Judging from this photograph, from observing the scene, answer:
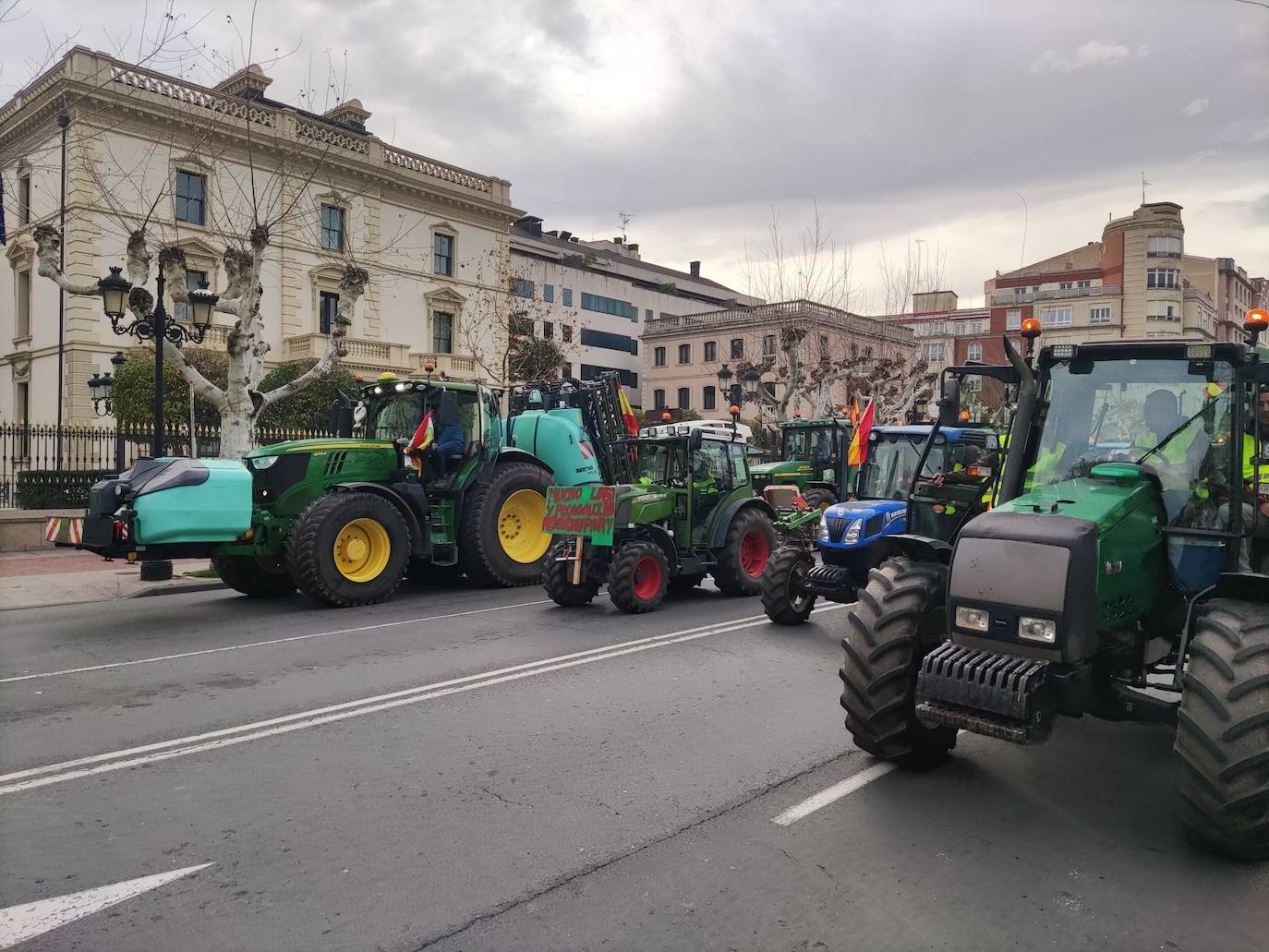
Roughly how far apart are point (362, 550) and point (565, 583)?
2637mm

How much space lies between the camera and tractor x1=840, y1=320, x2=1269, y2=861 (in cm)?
405

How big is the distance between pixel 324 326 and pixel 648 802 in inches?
1272

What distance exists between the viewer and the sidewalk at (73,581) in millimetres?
12406

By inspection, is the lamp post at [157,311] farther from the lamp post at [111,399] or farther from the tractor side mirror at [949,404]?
the tractor side mirror at [949,404]

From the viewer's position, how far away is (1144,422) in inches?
199

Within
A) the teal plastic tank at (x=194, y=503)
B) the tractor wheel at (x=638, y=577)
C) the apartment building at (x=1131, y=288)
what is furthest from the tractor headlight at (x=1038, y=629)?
the apartment building at (x=1131, y=288)

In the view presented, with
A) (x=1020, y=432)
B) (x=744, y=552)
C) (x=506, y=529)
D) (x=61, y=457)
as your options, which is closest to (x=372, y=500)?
(x=506, y=529)

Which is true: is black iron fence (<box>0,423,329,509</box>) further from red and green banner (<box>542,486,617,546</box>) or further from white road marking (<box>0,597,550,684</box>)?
red and green banner (<box>542,486,617,546</box>)

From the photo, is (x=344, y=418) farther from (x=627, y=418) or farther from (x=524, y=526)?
(x=627, y=418)

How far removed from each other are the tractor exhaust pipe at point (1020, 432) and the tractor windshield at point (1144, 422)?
0.21 ft

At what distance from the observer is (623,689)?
7.09 m

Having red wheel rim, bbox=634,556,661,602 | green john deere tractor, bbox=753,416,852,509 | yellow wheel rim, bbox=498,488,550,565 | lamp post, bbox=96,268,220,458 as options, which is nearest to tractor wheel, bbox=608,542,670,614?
red wheel rim, bbox=634,556,661,602


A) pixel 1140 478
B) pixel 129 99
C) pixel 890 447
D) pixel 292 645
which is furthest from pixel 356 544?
pixel 129 99

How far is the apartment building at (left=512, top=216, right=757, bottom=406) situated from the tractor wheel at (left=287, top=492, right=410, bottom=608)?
33.4 metres
